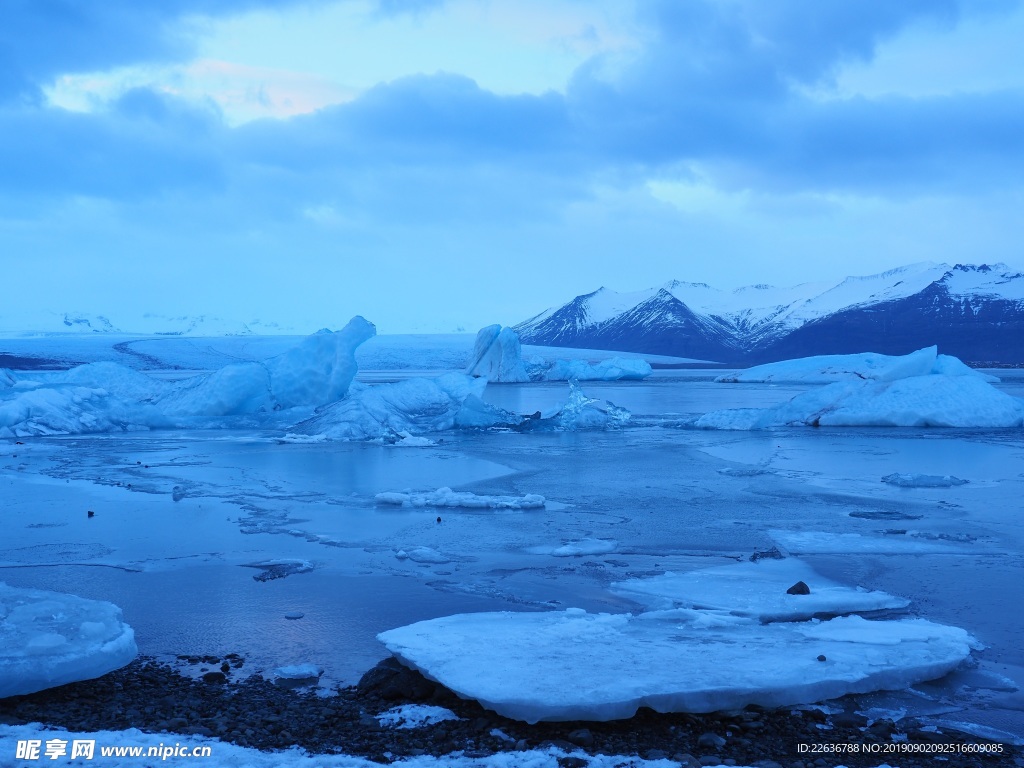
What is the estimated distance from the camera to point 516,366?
35.3 meters

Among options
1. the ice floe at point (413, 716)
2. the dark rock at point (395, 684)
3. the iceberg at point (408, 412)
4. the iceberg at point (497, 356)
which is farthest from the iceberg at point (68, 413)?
the iceberg at point (497, 356)

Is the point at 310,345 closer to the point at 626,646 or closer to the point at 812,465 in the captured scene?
the point at 812,465

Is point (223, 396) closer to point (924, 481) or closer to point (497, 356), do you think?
point (924, 481)

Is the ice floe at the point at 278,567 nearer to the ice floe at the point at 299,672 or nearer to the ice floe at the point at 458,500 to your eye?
the ice floe at the point at 299,672

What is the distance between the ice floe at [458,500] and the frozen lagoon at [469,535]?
0.17m

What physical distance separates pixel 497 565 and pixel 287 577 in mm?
1245

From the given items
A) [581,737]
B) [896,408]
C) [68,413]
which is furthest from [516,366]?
[581,737]

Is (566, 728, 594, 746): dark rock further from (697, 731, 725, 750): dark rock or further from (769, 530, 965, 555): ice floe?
(769, 530, 965, 555): ice floe

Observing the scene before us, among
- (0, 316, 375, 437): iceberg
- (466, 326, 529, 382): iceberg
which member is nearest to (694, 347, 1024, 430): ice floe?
(0, 316, 375, 437): iceberg

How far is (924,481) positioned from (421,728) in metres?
7.28

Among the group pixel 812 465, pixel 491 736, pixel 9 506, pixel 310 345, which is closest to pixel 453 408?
pixel 310 345

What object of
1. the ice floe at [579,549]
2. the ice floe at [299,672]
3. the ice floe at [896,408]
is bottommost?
the ice floe at [579,549]

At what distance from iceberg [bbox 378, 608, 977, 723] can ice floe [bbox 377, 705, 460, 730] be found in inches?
3.8

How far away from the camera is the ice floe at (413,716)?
3.13 meters
